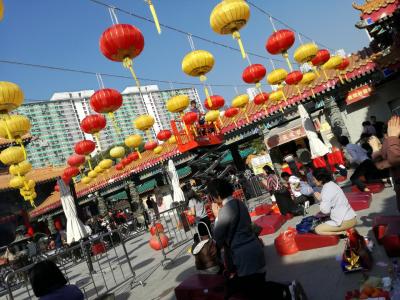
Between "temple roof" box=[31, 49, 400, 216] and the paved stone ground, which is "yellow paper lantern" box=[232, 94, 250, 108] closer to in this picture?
"temple roof" box=[31, 49, 400, 216]

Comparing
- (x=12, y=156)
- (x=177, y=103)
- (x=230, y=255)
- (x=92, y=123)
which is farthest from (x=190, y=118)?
(x=230, y=255)

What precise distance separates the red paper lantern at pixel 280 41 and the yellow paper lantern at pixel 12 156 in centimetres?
742

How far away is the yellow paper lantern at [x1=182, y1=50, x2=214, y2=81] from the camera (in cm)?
718

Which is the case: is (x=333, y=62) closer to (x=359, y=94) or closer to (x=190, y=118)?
(x=359, y=94)

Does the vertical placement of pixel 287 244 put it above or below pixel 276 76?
below

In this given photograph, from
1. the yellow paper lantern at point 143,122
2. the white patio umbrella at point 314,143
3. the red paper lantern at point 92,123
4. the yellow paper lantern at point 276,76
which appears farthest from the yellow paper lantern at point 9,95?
the white patio umbrella at point 314,143

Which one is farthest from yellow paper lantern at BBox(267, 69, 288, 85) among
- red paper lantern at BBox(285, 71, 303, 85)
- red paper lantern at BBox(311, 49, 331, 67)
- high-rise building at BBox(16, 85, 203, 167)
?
high-rise building at BBox(16, 85, 203, 167)

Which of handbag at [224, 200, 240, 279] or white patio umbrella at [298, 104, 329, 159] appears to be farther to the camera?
white patio umbrella at [298, 104, 329, 159]

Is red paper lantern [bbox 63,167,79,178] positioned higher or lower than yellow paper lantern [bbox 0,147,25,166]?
lower

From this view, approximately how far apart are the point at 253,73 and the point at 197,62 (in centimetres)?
276

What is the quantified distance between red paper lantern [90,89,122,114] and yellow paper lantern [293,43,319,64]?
15.8 ft

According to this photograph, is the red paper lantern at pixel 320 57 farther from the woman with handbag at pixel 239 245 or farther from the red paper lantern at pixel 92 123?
the woman with handbag at pixel 239 245

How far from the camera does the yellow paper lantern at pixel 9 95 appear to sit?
6.14 m

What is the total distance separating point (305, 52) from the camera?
8.66 m
